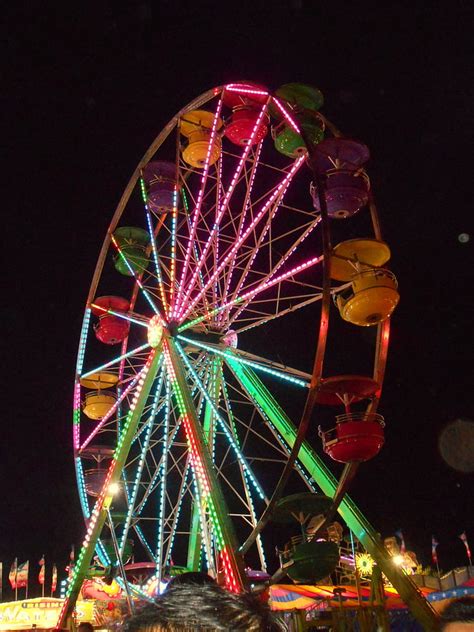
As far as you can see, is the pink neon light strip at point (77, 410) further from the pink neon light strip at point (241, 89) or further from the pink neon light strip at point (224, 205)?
the pink neon light strip at point (241, 89)

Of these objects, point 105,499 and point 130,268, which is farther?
point 130,268

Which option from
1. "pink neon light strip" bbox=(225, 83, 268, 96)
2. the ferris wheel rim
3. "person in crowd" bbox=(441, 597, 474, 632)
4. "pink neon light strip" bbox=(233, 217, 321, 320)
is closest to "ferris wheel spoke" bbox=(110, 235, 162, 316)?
the ferris wheel rim

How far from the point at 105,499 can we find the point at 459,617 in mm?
9764

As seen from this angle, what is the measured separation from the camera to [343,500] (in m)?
10.5

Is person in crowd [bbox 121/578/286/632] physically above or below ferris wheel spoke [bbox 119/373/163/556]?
below

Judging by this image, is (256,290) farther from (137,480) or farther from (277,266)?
(137,480)

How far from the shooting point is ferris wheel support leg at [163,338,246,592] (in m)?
7.86

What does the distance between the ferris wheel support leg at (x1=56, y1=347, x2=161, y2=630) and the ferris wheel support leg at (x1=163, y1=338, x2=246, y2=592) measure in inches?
28.9

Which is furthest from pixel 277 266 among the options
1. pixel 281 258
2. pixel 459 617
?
pixel 459 617

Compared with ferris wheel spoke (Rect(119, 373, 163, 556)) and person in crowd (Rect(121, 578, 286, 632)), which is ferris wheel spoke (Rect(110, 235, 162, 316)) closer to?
ferris wheel spoke (Rect(119, 373, 163, 556))

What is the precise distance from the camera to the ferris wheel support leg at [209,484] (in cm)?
786

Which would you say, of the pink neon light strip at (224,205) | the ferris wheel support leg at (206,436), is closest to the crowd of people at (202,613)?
the pink neon light strip at (224,205)

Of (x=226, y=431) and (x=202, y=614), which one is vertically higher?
(x=226, y=431)

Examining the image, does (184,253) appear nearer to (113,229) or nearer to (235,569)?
(113,229)
